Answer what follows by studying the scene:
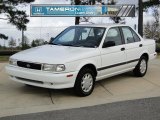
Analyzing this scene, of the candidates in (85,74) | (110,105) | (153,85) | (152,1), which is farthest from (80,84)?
(152,1)

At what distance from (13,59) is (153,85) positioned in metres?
3.59

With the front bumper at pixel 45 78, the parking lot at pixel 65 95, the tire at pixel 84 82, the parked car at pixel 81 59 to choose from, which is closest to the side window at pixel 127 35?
the parked car at pixel 81 59

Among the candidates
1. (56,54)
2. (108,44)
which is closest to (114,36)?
(108,44)

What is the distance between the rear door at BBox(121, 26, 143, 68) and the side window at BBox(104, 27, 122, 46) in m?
0.25

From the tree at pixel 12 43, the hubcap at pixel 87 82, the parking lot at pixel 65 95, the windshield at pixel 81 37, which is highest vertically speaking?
the windshield at pixel 81 37

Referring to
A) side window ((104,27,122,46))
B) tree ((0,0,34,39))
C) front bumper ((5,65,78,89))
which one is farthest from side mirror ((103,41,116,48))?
tree ((0,0,34,39))

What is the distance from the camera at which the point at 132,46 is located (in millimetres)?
9602

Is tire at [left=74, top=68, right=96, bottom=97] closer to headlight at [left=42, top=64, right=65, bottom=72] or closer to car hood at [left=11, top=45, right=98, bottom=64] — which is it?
car hood at [left=11, top=45, right=98, bottom=64]

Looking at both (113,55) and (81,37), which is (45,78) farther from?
(113,55)

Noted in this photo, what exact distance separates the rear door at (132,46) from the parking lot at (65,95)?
1.85ft

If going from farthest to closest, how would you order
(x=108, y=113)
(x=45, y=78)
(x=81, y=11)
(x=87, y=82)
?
(x=81, y=11) < (x=87, y=82) < (x=45, y=78) < (x=108, y=113)

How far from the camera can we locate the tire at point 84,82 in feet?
25.3

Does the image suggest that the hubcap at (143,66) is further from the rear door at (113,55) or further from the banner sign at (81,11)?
the banner sign at (81,11)

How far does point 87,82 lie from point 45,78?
3.44ft
